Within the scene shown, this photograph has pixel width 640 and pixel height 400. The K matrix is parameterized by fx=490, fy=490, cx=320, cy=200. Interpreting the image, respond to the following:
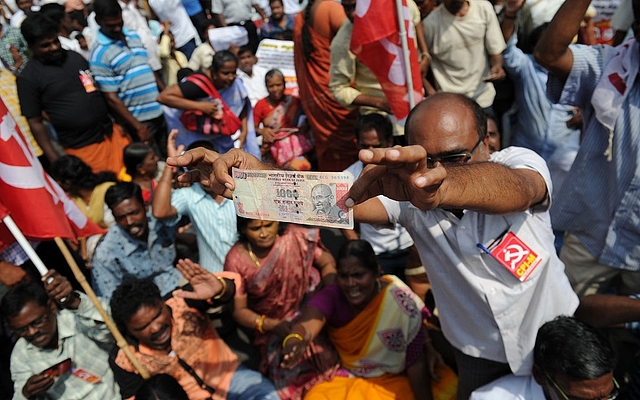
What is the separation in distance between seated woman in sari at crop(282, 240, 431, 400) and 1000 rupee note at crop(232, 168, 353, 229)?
117 cm

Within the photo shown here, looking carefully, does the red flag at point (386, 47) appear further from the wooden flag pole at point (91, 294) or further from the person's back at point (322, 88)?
the wooden flag pole at point (91, 294)

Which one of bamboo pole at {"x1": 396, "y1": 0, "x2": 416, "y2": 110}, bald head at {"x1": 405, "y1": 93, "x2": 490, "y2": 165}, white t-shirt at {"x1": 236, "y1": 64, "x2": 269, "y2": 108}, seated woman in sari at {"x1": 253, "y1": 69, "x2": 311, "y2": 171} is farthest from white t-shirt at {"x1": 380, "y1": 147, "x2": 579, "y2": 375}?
white t-shirt at {"x1": 236, "y1": 64, "x2": 269, "y2": 108}

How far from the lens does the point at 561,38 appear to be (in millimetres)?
1923

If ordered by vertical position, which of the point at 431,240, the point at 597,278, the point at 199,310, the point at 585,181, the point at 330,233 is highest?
the point at 431,240

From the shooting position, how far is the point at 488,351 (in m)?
1.81

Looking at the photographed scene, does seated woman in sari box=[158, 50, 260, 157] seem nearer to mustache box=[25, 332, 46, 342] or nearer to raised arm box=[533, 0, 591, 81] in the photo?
mustache box=[25, 332, 46, 342]

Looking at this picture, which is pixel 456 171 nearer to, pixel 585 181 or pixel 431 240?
pixel 431 240

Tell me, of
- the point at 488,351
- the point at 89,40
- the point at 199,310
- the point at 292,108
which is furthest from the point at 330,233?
the point at 89,40

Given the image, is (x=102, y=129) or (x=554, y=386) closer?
(x=554, y=386)

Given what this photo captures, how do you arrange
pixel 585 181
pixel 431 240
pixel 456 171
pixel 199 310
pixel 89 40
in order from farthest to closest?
pixel 89 40, pixel 199 310, pixel 585 181, pixel 431 240, pixel 456 171

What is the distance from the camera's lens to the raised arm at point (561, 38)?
6.04 feet

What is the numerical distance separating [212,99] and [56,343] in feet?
7.32

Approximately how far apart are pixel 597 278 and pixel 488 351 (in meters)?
0.94

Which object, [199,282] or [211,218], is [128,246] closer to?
[211,218]
